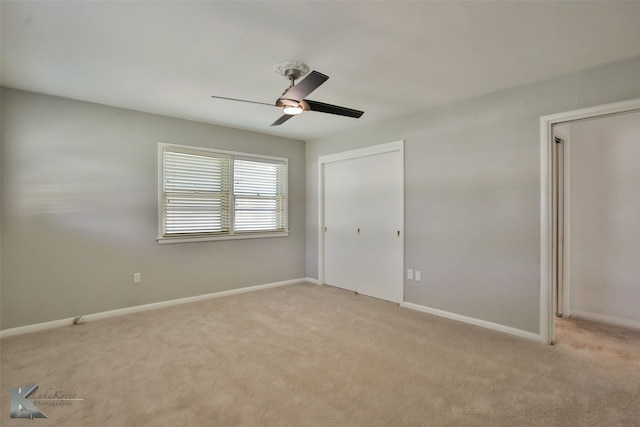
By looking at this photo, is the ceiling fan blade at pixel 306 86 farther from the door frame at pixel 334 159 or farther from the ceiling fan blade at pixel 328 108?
the door frame at pixel 334 159

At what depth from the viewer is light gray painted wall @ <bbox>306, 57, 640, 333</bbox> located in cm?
289

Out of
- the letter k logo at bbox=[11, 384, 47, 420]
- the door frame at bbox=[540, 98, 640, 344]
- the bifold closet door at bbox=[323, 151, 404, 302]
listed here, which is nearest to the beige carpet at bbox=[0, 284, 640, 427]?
the letter k logo at bbox=[11, 384, 47, 420]

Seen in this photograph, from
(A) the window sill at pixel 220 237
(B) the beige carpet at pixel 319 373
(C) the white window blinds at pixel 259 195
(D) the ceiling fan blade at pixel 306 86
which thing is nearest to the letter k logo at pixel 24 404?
(B) the beige carpet at pixel 319 373

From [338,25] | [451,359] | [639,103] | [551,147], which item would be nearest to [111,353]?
[451,359]

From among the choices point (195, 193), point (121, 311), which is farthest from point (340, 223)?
point (121, 311)

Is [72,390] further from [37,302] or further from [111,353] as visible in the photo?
[37,302]

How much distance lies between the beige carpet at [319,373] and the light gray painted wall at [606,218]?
16.7 inches

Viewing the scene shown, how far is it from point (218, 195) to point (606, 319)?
4.94 m

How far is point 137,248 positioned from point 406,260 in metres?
3.36

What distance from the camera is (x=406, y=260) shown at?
3.98 meters

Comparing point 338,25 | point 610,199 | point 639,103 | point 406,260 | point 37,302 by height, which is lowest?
point 37,302

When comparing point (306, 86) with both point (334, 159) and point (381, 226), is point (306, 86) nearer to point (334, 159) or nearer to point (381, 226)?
point (381, 226)

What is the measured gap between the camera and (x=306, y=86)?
2.15 metres

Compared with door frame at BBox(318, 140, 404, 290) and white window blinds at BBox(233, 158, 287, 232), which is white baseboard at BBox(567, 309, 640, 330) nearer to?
door frame at BBox(318, 140, 404, 290)
